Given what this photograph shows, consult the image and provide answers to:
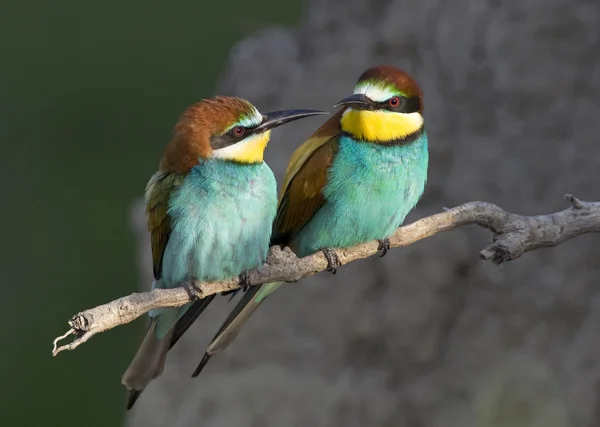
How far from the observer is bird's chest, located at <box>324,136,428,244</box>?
232cm

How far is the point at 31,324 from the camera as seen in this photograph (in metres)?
4.70

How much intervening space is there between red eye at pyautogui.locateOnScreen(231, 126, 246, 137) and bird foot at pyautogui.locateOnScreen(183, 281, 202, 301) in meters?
0.30

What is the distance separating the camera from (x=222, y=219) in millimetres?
2182

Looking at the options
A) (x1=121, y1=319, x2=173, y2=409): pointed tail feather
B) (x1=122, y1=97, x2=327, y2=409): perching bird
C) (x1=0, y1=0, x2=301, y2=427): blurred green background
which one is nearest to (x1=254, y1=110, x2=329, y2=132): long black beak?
(x1=122, y1=97, x2=327, y2=409): perching bird

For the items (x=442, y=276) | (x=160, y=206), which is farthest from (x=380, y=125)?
(x=442, y=276)

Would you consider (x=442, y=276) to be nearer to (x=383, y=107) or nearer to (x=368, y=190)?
(x=368, y=190)

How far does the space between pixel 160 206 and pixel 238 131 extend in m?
0.26

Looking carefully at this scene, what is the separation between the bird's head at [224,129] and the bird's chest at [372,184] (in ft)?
0.84

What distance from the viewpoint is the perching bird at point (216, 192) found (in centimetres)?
211

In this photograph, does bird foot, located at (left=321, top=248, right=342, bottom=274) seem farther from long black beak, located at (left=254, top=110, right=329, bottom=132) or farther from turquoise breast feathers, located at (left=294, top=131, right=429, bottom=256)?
long black beak, located at (left=254, top=110, right=329, bottom=132)

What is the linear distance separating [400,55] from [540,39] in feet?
1.47

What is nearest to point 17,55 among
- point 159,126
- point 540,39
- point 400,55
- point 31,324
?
point 159,126

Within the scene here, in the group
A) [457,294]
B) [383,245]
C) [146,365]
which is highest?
[383,245]

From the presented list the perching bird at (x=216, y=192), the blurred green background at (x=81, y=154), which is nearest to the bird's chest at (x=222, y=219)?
the perching bird at (x=216, y=192)
